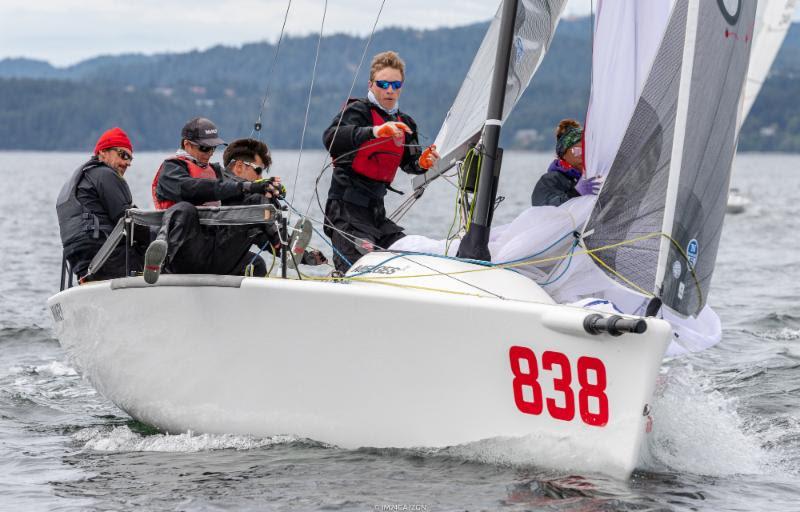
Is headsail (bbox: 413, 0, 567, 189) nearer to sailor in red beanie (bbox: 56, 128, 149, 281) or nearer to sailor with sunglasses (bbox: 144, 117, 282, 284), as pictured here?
sailor with sunglasses (bbox: 144, 117, 282, 284)

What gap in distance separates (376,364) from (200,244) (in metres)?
1.03

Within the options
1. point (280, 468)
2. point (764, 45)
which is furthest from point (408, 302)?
point (764, 45)

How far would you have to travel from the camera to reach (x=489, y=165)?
16.2ft

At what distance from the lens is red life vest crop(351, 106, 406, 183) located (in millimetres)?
5496

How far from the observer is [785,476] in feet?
15.8

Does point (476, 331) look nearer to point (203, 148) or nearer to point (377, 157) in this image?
point (377, 157)

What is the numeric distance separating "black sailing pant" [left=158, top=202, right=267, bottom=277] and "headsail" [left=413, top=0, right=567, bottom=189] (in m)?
1.20

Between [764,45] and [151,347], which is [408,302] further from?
[764,45]

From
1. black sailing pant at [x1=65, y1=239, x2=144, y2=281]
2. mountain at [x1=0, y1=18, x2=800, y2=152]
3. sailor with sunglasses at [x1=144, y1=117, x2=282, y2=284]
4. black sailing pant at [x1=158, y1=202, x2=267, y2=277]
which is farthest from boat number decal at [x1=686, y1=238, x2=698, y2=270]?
mountain at [x1=0, y1=18, x2=800, y2=152]

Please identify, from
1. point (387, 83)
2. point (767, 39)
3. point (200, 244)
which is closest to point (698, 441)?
point (387, 83)

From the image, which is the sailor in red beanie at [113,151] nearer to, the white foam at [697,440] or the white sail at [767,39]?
the white foam at [697,440]

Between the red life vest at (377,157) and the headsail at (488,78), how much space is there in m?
0.41

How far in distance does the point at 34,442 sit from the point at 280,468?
1.59 m

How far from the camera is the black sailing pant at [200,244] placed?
16.3ft
